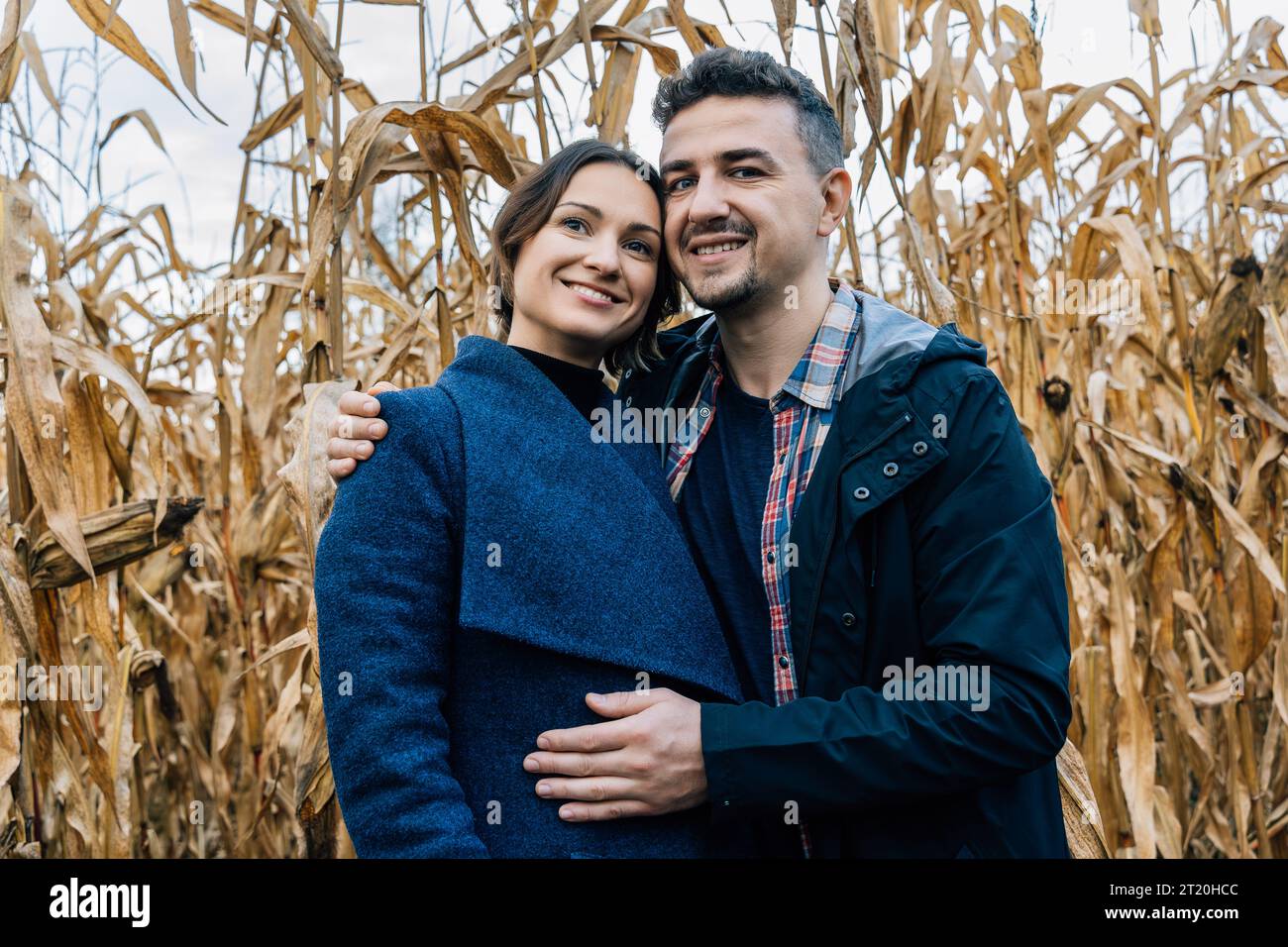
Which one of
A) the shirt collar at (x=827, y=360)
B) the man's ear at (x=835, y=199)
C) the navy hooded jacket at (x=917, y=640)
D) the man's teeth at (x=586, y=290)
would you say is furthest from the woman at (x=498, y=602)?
the man's ear at (x=835, y=199)

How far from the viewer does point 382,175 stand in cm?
157

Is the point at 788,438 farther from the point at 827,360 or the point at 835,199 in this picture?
the point at 835,199

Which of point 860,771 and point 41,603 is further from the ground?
point 41,603

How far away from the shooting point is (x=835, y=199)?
4.96 feet

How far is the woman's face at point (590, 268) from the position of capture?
128cm

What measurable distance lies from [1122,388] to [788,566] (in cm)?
162

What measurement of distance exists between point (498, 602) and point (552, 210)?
56 cm

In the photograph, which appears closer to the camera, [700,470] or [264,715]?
[700,470]

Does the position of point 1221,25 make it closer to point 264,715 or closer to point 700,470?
point 700,470

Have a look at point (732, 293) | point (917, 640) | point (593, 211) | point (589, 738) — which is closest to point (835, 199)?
point (732, 293)

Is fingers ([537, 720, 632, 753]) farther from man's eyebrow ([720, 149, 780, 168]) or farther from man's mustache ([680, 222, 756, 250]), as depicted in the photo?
man's eyebrow ([720, 149, 780, 168])

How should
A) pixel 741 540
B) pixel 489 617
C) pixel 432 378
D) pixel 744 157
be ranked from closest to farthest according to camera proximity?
pixel 489 617
pixel 741 540
pixel 744 157
pixel 432 378

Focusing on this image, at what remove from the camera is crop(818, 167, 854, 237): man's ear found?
4.94 feet

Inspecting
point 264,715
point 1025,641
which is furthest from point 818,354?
point 264,715
